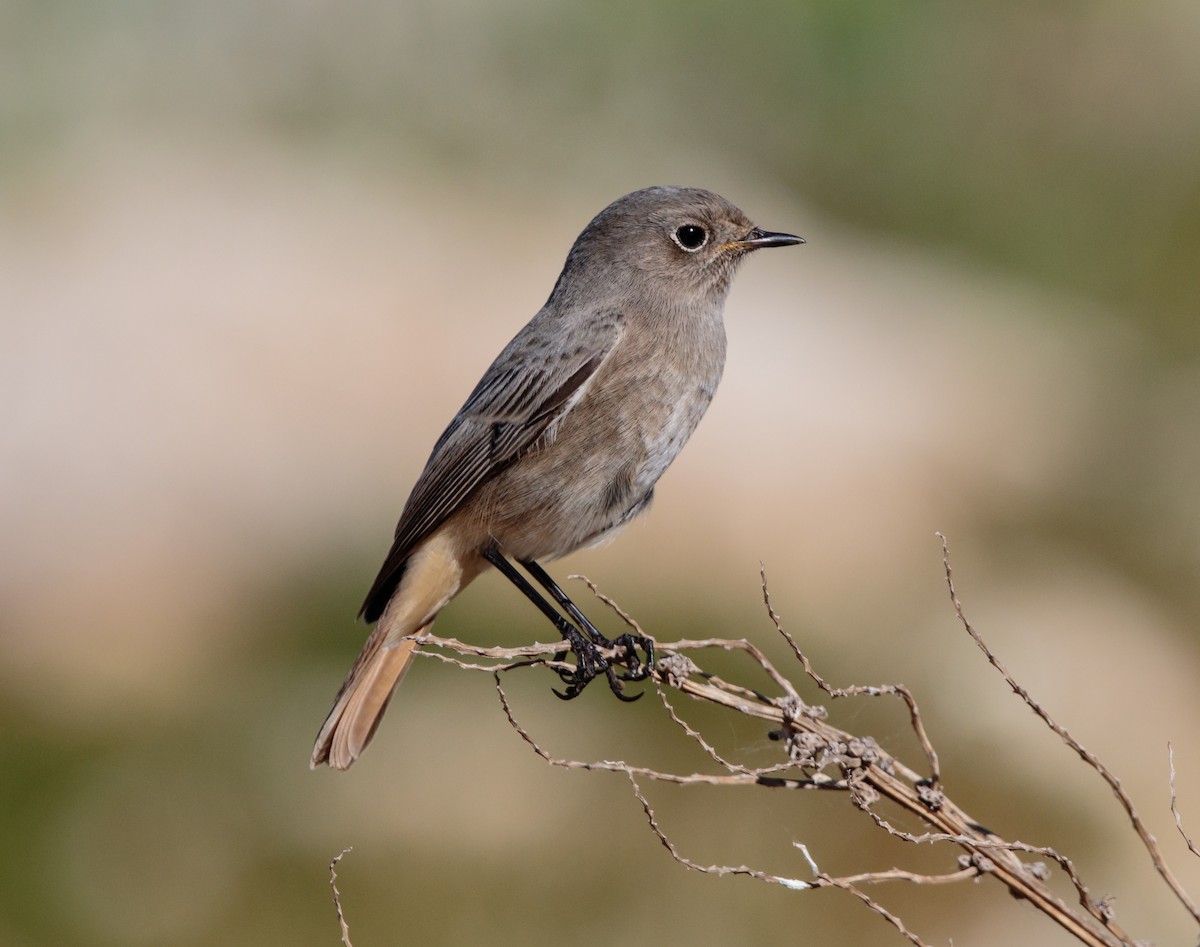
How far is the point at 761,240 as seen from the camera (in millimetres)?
5410

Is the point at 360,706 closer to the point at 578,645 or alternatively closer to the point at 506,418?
the point at 578,645

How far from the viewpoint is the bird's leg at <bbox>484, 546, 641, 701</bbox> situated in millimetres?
4699

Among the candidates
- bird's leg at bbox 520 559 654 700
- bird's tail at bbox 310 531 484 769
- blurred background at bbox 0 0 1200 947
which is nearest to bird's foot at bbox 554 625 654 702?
bird's leg at bbox 520 559 654 700

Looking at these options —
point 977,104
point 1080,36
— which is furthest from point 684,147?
point 1080,36

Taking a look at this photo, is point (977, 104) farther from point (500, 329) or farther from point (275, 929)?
point (275, 929)

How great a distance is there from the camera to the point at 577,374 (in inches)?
197

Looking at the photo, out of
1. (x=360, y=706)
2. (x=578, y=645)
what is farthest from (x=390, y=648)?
(x=578, y=645)

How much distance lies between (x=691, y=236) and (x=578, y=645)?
1.65m

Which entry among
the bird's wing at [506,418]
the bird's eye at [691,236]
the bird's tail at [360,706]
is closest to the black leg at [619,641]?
the bird's wing at [506,418]

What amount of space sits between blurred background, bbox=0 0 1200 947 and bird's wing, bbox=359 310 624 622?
7.01 ft

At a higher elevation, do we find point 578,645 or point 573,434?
point 573,434

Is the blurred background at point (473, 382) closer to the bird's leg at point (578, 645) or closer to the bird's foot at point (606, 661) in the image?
the bird's leg at point (578, 645)

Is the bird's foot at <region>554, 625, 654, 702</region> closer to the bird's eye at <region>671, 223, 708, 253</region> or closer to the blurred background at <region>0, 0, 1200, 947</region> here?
the bird's eye at <region>671, 223, 708, 253</region>

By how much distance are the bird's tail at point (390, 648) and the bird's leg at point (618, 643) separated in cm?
25
